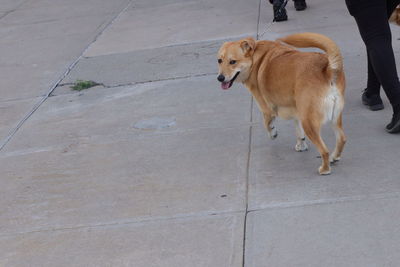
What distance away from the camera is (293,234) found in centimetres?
361

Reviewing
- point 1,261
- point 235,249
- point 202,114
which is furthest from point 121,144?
point 235,249

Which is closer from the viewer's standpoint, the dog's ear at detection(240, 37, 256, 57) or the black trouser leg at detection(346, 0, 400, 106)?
the dog's ear at detection(240, 37, 256, 57)

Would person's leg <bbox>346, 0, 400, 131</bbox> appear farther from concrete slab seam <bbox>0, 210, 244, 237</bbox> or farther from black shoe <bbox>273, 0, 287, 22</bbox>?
black shoe <bbox>273, 0, 287, 22</bbox>

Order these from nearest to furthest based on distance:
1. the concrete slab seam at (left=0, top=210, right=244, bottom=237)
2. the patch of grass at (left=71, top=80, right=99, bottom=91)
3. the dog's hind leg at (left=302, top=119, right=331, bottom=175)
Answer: the concrete slab seam at (left=0, top=210, right=244, bottom=237)
the dog's hind leg at (left=302, top=119, right=331, bottom=175)
the patch of grass at (left=71, top=80, right=99, bottom=91)

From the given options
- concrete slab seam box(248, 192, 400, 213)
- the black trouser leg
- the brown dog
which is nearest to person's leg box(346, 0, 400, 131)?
the black trouser leg

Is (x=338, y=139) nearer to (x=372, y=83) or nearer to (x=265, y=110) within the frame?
(x=265, y=110)

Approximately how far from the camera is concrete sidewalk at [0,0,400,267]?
3.63m

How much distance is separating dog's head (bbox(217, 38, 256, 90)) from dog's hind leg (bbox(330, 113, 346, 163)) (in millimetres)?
824

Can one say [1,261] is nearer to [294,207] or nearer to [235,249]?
[235,249]

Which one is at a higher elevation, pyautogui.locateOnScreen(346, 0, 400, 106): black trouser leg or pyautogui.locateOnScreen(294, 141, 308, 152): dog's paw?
pyautogui.locateOnScreen(346, 0, 400, 106): black trouser leg

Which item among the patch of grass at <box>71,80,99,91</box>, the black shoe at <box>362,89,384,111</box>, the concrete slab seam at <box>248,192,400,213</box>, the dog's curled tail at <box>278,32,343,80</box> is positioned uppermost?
the dog's curled tail at <box>278,32,343,80</box>

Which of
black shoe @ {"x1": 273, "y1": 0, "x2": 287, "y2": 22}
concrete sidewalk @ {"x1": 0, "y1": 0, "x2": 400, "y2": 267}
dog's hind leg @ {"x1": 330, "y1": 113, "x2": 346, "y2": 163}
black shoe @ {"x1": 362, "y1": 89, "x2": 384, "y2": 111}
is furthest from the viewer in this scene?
black shoe @ {"x1": 273, "y1": 0, "x2": 287, "y2": 22}

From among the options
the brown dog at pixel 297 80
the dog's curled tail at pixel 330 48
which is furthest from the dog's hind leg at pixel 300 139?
the dog's curled tail at pixel 330 48

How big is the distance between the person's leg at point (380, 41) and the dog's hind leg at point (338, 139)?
0.67 metres
